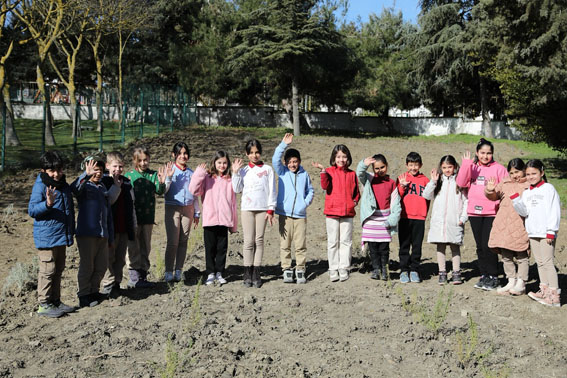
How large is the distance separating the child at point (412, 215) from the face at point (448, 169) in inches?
9.2

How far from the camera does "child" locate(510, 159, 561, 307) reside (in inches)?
229

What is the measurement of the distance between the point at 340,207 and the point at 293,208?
0.54m

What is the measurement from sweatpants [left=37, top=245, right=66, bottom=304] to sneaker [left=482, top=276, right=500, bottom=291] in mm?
4516

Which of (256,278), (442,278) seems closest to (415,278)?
(442,278)

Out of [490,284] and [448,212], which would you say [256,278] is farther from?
[490,284]

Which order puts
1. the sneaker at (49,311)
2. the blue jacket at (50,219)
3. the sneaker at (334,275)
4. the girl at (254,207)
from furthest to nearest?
the sneaker at (334,275)
the girl at (254,207)
the sneaker at (49,311)
the blue jacket at (50,219)

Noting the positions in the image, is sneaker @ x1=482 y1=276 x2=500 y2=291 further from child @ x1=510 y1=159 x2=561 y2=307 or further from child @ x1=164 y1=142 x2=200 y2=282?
child @ x1=164 y1=142 x2=200 y2=282

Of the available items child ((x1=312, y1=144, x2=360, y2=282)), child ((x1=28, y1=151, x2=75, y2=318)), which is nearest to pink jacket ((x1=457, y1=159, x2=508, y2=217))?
child ((x1=312, y1=144, x2=360, y2=282))

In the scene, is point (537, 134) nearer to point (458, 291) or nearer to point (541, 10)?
point (541, 10)

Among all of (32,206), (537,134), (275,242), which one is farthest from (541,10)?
(32,206)

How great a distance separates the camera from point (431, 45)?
3738cm

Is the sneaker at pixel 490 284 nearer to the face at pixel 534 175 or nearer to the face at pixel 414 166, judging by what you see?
the face at pixel 534 175

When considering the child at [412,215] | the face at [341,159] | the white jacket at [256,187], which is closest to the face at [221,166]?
the white jacket at [256,187]

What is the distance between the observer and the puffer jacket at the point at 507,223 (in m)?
6.07
